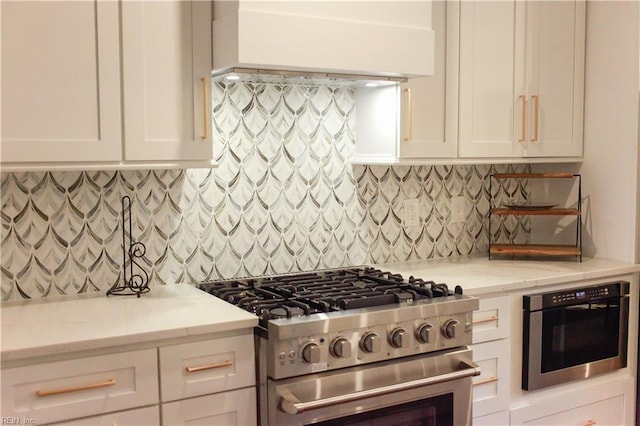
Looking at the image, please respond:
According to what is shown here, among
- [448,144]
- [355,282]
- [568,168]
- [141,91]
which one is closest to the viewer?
[141,91]

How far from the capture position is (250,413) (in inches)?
89.2

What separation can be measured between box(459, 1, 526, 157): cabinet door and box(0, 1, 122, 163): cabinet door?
1.48 metres

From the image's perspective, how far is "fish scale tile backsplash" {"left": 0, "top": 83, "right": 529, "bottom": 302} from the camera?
254 cm

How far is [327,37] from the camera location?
98.5 inches

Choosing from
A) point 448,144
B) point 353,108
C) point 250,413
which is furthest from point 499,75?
point 250,413

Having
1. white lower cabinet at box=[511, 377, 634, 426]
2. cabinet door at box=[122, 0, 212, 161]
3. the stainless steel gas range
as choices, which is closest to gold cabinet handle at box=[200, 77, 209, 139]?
cabinet door at box=[122, 0, 212, 161]

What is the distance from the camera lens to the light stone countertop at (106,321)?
6.48 feet

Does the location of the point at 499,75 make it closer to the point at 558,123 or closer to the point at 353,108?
the point at 558,123

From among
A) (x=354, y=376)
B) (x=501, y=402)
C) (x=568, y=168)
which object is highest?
(x=568, y=168)

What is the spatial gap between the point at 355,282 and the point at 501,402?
0.75 meters

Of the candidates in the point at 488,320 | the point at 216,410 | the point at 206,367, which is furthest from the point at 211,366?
the point at 488,320

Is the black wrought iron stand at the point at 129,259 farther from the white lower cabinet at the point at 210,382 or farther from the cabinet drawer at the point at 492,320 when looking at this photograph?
the cabinet drawer at the point at 492,320

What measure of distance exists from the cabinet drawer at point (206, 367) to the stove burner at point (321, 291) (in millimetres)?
135

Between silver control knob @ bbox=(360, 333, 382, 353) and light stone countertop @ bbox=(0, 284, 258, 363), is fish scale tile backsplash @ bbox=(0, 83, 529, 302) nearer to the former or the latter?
light stone countertop @ bbox=(0, 284, 258, 363)
